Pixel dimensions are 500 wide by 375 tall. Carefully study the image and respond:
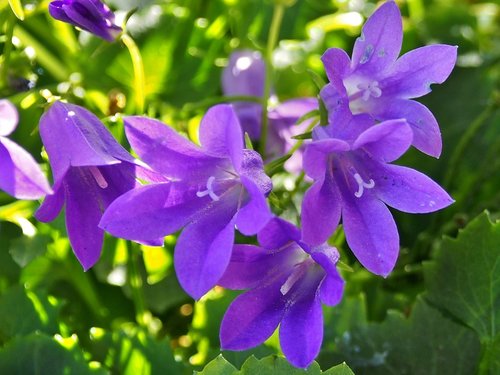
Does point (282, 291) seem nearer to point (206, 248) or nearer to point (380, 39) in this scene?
point (206, 248)

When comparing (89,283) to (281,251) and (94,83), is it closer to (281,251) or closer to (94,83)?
(94,83)

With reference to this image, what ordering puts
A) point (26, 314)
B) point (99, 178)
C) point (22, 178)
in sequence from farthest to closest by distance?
point (26, 314) < point (99, 178) < point (22, 178)

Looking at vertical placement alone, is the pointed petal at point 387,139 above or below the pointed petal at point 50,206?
above

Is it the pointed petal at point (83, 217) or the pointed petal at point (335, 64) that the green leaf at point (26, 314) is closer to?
the pointed petal at point (83, 217)

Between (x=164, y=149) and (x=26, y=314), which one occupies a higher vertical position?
(x=164, y=149)

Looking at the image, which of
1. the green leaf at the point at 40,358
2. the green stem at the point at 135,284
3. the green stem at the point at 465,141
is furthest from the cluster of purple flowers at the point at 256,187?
the green stem at the point at 465,141

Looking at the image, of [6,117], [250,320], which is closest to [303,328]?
[250,320]

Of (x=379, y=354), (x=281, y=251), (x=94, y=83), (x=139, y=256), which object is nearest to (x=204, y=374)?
(x=281, y=251)

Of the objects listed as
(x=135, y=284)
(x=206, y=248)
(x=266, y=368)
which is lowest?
(x=135, y=284)
